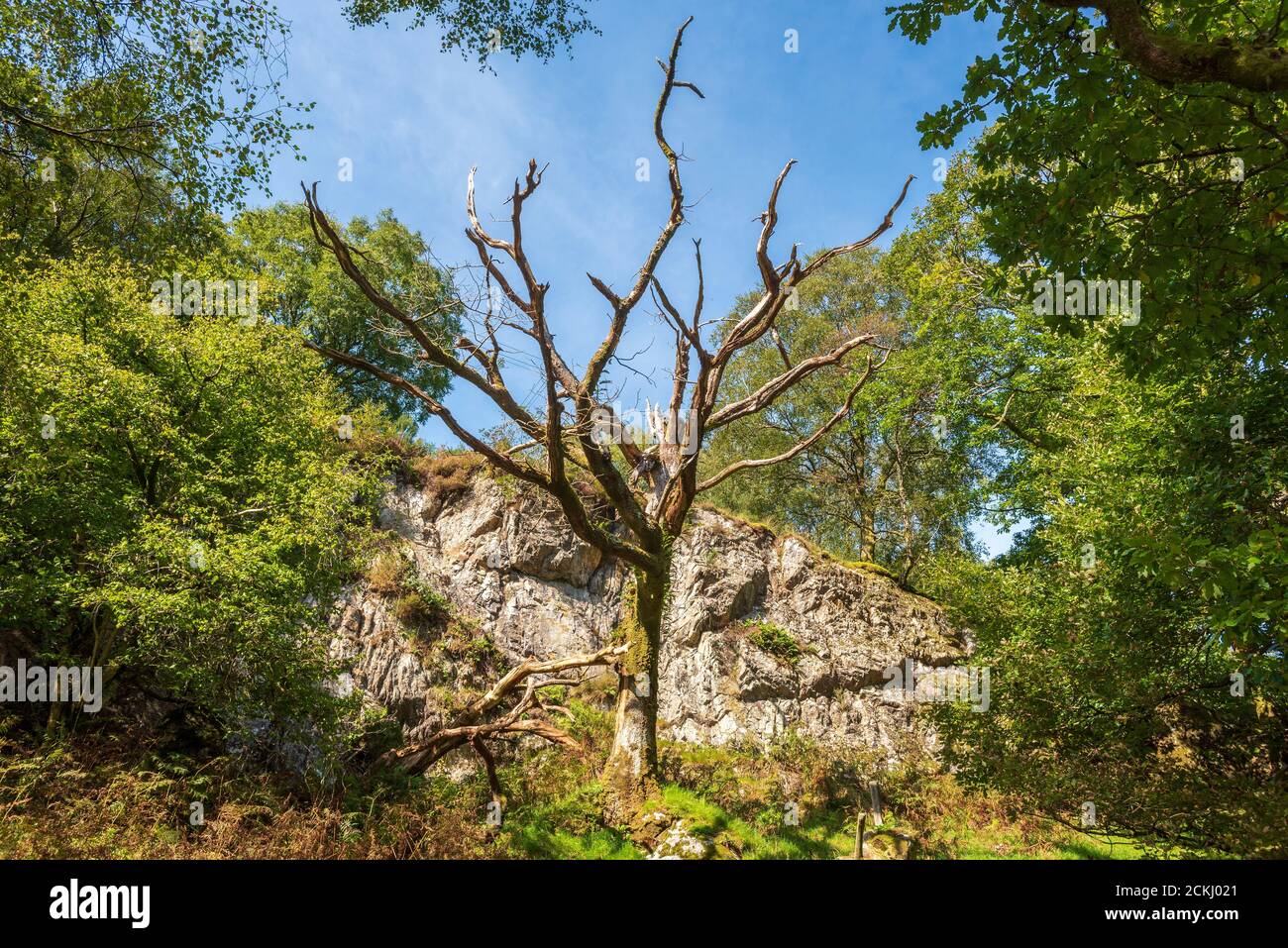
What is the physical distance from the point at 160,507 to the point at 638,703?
293 inches

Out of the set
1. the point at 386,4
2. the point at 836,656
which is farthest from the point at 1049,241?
the point at 836,656

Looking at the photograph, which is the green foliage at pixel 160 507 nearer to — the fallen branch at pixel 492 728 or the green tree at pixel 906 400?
the fallen branch at pixel 492 728

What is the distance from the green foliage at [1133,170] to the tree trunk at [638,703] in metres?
6.88

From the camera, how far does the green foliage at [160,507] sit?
8.01 m

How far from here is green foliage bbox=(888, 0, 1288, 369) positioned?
480 centimetres

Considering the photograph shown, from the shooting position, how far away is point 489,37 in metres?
9.98

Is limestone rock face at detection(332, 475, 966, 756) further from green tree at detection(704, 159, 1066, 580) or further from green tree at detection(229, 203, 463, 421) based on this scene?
green tree at detection(229, 203, 463, 421)

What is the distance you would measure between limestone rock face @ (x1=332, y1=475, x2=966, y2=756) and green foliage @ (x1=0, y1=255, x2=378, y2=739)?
565 centimetres

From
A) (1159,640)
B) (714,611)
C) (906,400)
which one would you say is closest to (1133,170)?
(1159,640)

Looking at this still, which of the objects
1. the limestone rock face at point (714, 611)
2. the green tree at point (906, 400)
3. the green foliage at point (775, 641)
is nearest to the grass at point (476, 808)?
the limestone rock face at point (714, 611)

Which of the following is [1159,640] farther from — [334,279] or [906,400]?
[334,279]

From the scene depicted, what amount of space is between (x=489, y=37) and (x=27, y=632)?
11.3 metres

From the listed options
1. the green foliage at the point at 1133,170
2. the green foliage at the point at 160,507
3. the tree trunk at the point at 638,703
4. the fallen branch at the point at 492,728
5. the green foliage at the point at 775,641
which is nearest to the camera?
the green foliage at the point at 1133,170
